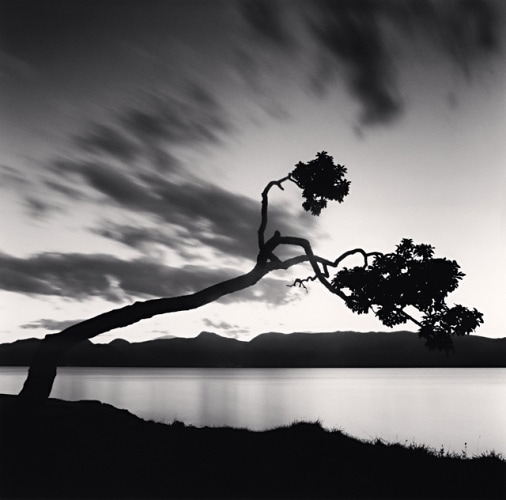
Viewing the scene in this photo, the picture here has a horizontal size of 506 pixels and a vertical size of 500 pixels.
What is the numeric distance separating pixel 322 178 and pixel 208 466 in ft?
35.8

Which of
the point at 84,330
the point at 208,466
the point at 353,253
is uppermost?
the point at 353,253

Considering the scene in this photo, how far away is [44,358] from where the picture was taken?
16688mm

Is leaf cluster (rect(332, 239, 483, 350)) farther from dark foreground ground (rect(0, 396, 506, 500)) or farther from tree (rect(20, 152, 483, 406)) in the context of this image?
dark foreground ground (rect(0, 396, 506, 500))

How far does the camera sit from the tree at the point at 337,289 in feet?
54.6

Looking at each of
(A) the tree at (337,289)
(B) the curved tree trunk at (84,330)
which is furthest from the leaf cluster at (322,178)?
(B) the curved tree trunk at (84,330)

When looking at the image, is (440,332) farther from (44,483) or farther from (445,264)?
(44,483)

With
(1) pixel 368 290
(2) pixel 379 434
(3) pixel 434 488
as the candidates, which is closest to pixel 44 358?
(1) pixel 368 290

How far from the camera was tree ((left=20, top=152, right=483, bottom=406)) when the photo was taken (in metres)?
16.7

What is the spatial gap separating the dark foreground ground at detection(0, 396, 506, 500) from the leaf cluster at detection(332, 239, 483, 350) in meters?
4.28

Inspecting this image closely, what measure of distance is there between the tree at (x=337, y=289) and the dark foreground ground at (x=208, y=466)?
2.30 metres

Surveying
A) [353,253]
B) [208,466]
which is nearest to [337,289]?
[353,253]

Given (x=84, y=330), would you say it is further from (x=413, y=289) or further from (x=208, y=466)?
(x=413, y=289)

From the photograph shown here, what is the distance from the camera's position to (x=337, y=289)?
1881cm

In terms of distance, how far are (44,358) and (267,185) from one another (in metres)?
10.2
